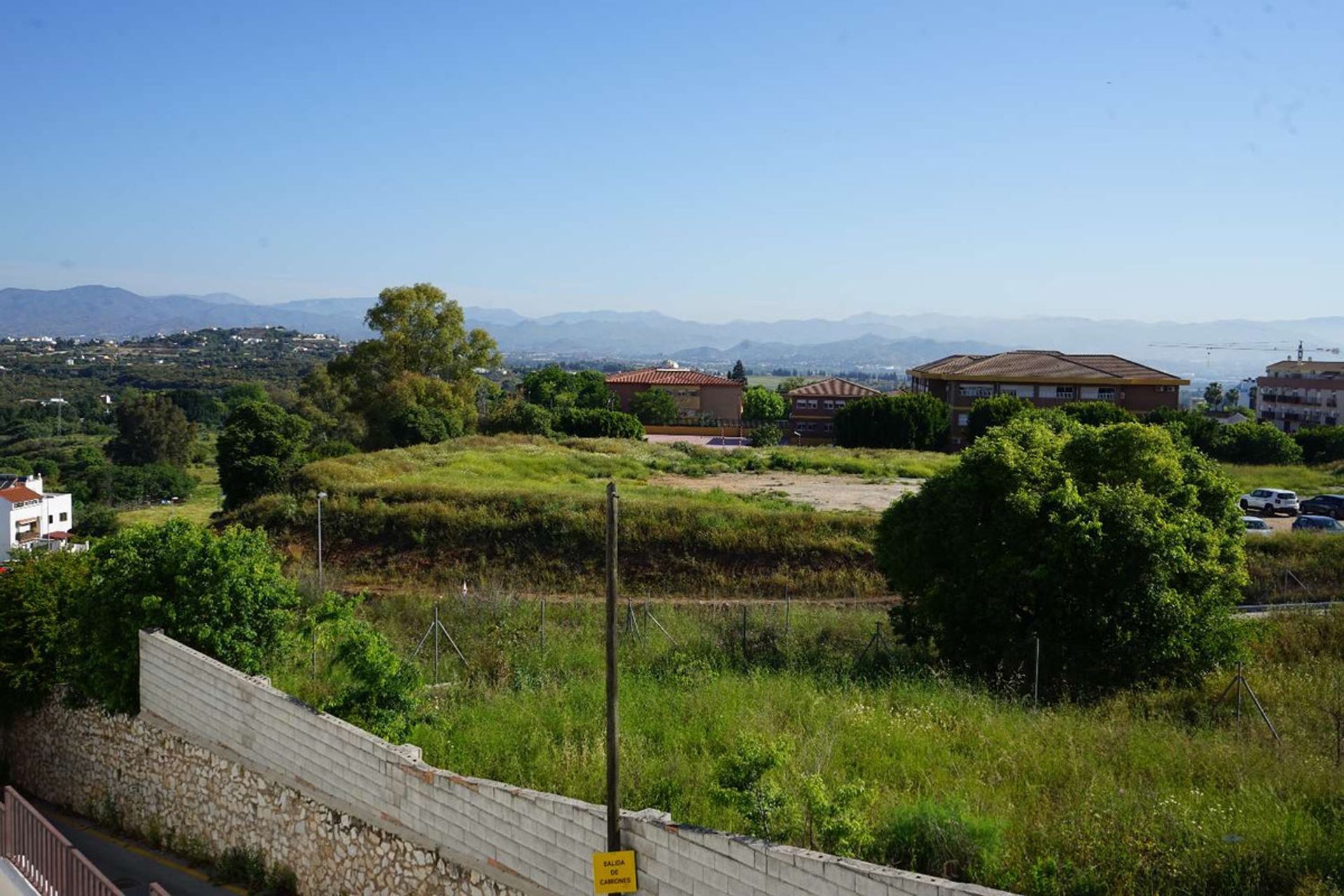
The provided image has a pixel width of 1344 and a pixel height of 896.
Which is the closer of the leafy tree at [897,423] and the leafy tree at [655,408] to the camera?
the leafy tree at [897,423]

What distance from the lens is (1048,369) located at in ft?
226

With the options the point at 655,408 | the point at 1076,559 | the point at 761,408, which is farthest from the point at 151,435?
the point at 1076,559

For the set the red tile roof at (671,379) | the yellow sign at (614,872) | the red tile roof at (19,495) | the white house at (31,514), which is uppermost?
the red tile roof at (671,379)

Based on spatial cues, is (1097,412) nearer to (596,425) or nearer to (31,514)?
(596,425)

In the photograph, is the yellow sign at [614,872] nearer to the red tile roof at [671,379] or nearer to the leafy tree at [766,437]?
the leafy tree at [766,437]

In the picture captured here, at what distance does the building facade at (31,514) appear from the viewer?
168 ft

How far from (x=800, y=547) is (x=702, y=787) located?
20.4m

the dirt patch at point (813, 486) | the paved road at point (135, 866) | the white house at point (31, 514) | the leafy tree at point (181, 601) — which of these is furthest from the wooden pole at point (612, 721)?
the white house at point (31, 514)

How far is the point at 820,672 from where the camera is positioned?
16406 millimetres

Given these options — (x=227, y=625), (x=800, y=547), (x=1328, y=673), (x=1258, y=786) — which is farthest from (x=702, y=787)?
(x=800, y=547)

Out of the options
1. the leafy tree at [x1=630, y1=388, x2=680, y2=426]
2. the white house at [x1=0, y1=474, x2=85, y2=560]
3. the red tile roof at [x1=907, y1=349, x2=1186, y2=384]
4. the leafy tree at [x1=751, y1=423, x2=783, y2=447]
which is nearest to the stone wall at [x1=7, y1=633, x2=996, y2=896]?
the white house at [x1=0, y1=474, x2=85, y2=560]

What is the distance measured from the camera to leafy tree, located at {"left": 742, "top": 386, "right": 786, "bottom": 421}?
96062 millimetres

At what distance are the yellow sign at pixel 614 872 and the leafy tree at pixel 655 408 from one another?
243ft

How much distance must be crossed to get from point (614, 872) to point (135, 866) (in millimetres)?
8215
